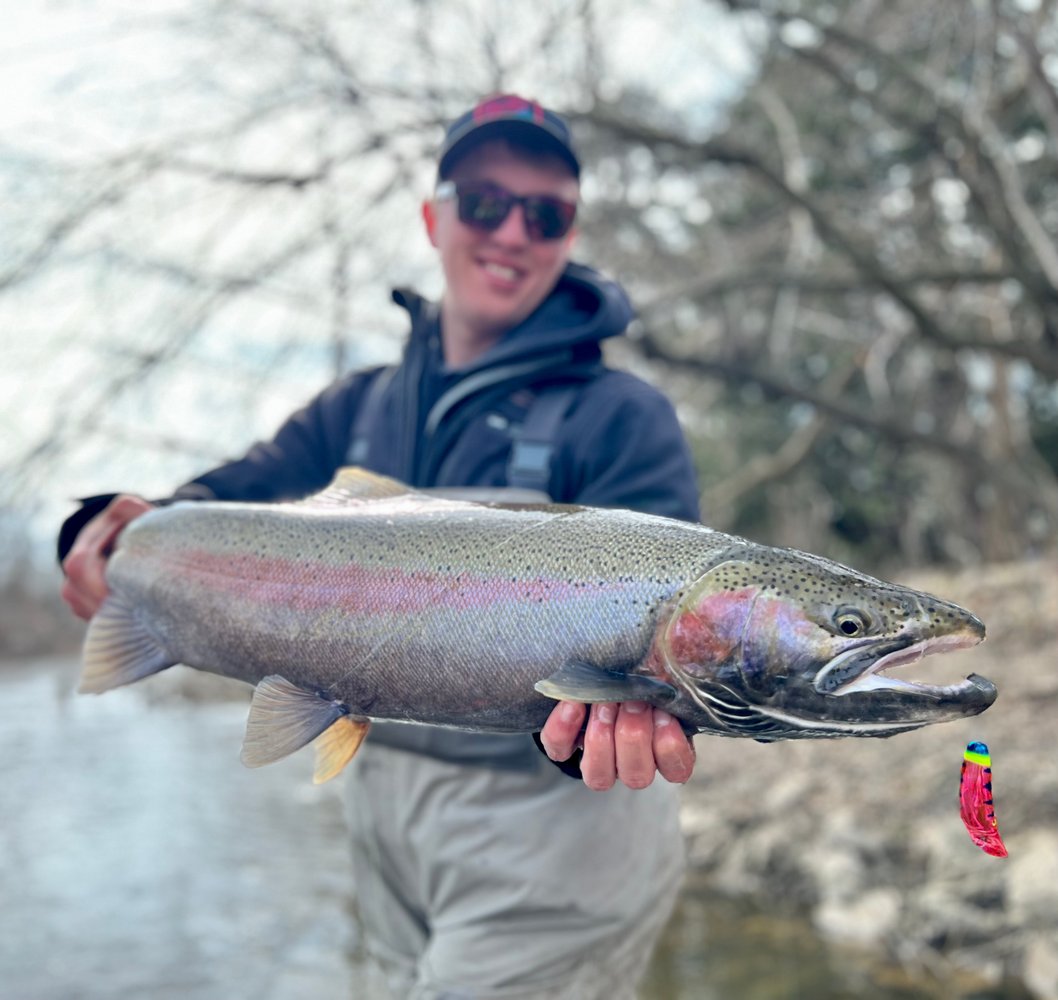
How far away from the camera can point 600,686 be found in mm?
1910

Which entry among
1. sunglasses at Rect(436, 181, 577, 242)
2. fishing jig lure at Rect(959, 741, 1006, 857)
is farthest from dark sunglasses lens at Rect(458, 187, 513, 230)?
fishing jig lure at Rect(959, 741, 1006, 857)

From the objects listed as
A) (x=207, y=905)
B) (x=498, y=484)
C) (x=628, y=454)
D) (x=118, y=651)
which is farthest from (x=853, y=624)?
(x=207, y=905)

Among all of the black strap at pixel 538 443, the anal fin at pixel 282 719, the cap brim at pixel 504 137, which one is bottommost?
the anal fin at pixel 282 719

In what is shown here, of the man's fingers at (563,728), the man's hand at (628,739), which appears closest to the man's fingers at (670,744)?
the man's hand at (628,739)

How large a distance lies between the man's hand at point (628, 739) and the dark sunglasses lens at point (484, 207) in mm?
1649

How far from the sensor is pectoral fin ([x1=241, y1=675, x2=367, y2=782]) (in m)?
2.21

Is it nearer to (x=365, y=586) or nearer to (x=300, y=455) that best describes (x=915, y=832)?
(x=300, y=455)

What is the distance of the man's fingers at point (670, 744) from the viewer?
198 cm

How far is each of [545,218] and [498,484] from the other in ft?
2.75

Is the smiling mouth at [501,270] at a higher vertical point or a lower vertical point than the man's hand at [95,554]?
higher

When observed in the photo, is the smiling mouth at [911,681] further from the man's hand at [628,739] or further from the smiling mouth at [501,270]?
the smiling mouth at [501,270]

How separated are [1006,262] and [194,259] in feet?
20.1

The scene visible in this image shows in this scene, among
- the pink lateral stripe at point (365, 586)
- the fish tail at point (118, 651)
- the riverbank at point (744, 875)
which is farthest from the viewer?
the riverbank at point (744, 875)

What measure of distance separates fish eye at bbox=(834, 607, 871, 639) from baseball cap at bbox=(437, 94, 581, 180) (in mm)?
1894
